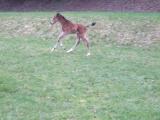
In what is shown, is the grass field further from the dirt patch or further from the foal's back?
the dirt patch

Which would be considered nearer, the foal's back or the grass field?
the grass field

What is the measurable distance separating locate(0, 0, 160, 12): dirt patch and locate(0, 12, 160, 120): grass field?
27.5 feet

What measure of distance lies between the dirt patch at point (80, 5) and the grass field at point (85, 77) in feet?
27.5

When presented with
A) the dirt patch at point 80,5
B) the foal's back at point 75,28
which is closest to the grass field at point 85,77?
the foal's back at point 75,28

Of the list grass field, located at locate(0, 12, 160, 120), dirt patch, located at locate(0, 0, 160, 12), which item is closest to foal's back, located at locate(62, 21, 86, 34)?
grass field, located at locate(0, 12, 160, 120)

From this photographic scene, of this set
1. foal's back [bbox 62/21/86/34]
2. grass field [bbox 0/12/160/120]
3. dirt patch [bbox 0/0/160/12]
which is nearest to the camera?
grass field [bbox 0/12/160/120]

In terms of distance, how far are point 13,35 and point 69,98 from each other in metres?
11.7

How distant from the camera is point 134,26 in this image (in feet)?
57.9

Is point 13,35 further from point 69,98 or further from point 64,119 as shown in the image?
point 64,119

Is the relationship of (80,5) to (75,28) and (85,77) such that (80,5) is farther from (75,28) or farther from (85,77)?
(85,77)

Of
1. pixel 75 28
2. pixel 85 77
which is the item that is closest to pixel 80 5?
pixel 75 28

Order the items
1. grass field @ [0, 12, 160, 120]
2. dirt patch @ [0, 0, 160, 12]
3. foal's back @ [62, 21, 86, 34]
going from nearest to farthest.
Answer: grass field @ [0, 12, 160, 120] → foal's back @ [62, 21, 86, 34] → dirt patch @ [0, 0, 160, 12]

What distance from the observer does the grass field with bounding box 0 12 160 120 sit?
6.43 meters

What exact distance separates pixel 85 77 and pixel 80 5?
21365 mm
